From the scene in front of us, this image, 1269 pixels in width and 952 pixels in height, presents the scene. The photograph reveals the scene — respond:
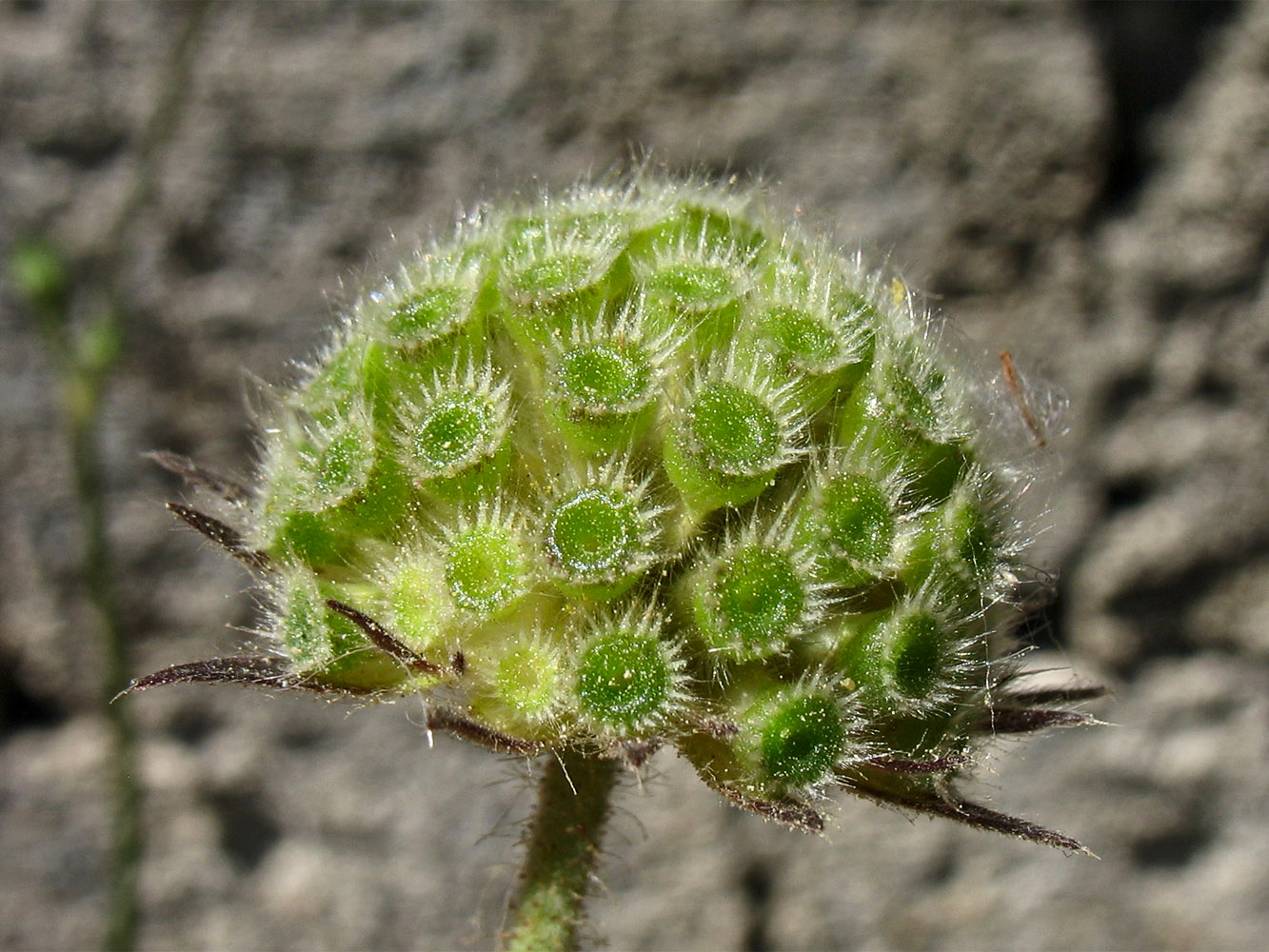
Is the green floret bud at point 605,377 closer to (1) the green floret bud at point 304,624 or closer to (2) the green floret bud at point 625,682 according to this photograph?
(2) the green floret bud at point 625,682

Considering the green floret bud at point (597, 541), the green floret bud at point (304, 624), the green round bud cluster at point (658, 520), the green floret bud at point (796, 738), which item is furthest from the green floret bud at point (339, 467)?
the green floret bud at point (796, 738)

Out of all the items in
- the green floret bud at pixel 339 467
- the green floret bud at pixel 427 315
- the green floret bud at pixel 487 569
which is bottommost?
the green floret bud at pixel 487 569

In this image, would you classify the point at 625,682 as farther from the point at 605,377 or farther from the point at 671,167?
the point at 671,167

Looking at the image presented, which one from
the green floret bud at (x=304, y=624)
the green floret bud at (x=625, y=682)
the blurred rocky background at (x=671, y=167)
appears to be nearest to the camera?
the green floret bud at (x=625, y=682)

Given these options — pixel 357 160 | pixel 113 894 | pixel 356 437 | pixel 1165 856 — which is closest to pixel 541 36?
A: pixel 357 160

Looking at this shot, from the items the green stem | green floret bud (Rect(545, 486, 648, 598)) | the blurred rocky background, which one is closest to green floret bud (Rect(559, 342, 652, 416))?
green floret bud (Rect(545, 486, 648, 598))

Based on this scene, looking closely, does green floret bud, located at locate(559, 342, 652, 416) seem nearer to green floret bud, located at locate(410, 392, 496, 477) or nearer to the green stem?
green floret bud, located at locate(410, 392, 496, 477)

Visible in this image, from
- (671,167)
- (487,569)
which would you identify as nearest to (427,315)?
(487,569)
